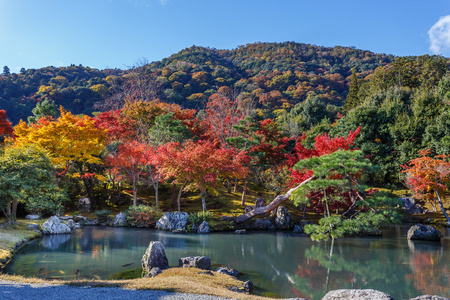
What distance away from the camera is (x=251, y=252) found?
11.5 m

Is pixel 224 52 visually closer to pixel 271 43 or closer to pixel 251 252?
pixel 271 43

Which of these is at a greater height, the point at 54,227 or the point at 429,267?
the point at 54,227

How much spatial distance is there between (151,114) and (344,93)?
40857mm

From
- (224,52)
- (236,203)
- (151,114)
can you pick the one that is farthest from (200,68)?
(236,203)

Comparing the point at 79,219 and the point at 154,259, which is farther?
the point at 79,219

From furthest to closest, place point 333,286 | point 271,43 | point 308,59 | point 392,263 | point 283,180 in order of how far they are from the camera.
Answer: point 271,43, point 308,59, point 283,180, point 392,263, point 333,286

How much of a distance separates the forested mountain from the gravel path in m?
30.9

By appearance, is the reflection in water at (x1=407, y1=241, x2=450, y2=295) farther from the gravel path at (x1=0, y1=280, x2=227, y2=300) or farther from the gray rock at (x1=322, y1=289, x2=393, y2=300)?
the gravel path at (x1=0, y1=280, x2=227, y2=300)

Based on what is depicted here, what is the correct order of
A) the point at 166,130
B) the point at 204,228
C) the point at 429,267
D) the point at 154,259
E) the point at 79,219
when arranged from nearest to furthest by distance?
the point at 154,259 < the point at 429,267 < the point at 204,228 < the point at 79,219 < the point at 166,130

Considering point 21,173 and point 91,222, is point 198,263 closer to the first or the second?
point 21,173

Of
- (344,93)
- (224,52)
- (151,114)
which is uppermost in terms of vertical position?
(224,52)

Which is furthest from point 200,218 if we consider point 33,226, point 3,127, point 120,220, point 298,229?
point 3,127

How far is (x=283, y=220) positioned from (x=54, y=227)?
12165 millimetres

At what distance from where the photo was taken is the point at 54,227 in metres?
14.6
